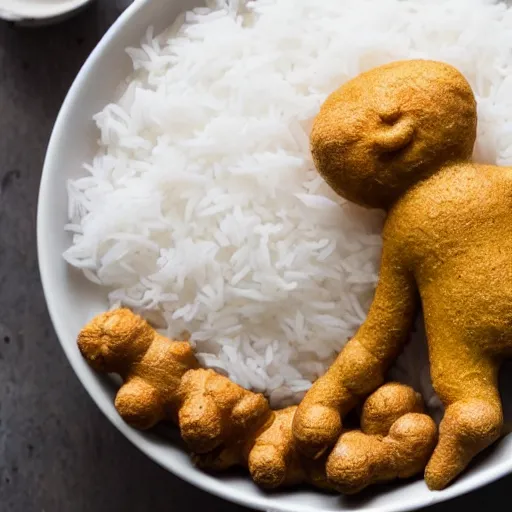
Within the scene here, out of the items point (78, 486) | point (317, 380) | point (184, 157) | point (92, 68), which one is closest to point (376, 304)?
point (317, 380)

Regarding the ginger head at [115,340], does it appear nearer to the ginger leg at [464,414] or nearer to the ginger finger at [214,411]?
the ginger finger at [214,411]

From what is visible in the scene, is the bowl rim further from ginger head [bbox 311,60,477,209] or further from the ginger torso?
the ginger torso

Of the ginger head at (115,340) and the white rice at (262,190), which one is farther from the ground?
the white rice at (262,190)

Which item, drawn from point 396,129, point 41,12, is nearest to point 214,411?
→ point 396,129

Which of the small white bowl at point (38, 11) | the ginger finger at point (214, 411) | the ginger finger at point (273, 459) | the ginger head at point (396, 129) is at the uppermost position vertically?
the ginger head at point (396, 129)

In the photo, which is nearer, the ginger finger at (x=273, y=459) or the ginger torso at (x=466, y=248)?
the ginger torso at (x=466, y=248)

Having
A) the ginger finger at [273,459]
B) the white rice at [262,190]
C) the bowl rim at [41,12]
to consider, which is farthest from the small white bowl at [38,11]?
the ginger finger at [273,459]

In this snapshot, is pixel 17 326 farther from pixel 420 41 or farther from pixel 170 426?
pixel 420 41
